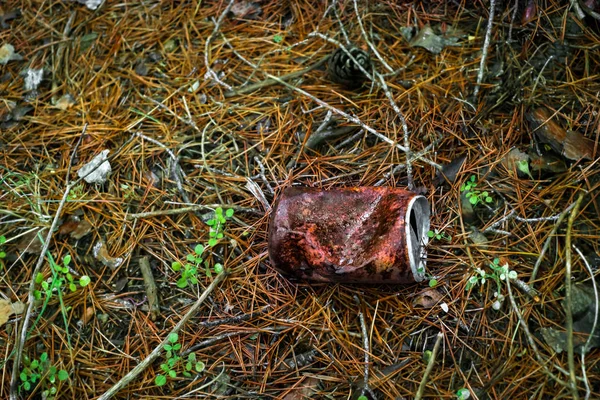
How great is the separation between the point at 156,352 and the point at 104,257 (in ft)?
1.56

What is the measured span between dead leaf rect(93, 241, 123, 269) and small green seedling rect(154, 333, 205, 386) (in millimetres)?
417

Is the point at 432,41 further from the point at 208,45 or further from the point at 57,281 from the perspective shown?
the point at 57,281

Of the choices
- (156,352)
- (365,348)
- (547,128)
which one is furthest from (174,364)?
(547,128)

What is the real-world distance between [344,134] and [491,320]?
92 centimetres

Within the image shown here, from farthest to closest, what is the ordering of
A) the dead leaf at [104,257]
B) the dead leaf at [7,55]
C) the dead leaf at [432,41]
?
the dead leaf at [7,55], the dead leaf at [432,41], the dead leaf at [104,257]

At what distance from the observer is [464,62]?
212 cm

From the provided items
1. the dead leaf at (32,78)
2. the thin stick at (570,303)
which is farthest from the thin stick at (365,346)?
the dead leaf at (32,78)

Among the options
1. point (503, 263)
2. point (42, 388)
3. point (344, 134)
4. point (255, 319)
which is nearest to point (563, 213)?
point (503, 263)

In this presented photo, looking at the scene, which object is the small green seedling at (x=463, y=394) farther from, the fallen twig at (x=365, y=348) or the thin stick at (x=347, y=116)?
the thin stick at (x=347, y=116)

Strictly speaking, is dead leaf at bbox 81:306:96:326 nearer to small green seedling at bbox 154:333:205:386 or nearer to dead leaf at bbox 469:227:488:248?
small green seedling at bbox 154:333:205:386

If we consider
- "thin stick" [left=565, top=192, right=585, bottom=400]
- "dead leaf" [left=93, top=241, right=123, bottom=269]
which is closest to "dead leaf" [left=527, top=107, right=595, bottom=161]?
"thin stick" [left=565, top=192, right=585, bottom=400]

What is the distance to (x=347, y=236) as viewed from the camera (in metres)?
1.74

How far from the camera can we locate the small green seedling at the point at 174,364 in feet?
5.95

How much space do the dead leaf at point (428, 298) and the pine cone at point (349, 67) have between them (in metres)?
0.93
